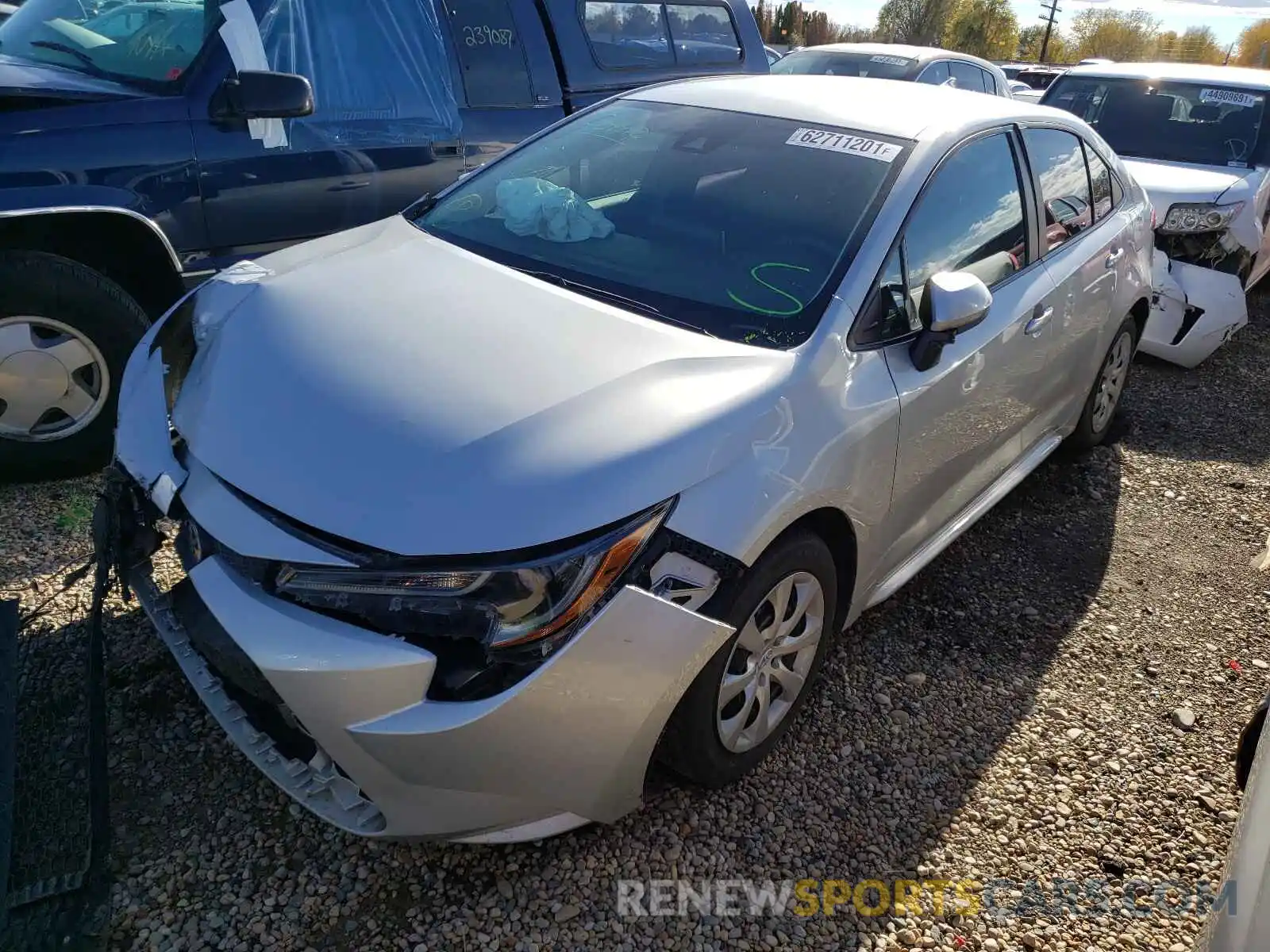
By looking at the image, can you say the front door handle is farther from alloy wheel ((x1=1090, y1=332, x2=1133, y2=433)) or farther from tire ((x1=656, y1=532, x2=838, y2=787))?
tire ((x1=656, y1=532, x2=838, y2=787))

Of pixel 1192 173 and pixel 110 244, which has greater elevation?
pixel 110 244

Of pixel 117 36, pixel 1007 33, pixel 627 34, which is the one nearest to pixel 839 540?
pixel 117 36

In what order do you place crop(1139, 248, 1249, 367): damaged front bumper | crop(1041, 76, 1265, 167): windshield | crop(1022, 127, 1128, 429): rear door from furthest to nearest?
crop(1041, 76, 1265, 167): windshield
crop(1139, 248, 1249, 367): damaged front bumper
crop(1022, 127, 1128, 429): rear door

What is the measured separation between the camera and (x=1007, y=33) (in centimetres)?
5606

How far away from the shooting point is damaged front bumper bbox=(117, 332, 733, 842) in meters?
1.80

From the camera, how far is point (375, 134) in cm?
402

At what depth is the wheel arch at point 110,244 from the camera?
3.31 metres

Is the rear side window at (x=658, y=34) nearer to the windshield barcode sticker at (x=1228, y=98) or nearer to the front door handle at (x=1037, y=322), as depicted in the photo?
the front door handle at (x=1037, y=322)

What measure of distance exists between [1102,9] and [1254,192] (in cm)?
7016

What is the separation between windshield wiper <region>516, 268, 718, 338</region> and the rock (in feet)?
6.41

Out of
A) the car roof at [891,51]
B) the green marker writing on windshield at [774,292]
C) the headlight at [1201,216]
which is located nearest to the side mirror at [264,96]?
the green marker writing on windshield at [774,292]

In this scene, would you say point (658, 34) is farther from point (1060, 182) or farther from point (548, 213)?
point (548, 213)

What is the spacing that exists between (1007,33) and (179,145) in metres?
62.8

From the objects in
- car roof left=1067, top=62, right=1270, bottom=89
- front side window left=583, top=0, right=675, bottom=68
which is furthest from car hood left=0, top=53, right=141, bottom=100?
car roof left=1067, top=62, right=1270, bottom=89
